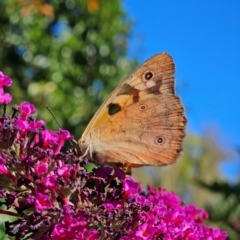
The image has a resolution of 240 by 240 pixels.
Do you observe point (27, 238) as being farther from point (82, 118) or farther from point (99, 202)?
point (82, 118)

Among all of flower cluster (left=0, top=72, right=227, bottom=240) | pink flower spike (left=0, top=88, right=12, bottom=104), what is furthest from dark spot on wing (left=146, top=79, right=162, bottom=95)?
pink flower spike (left=0, top=88, right=12, bottom=104)

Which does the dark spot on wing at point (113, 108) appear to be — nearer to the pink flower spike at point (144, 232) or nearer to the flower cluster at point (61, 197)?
the flower cluster at point (61, 197)

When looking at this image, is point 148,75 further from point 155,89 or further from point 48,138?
point 48,138

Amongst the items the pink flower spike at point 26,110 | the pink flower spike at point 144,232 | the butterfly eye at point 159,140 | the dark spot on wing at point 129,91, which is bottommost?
the pink flower spike at point 144,232

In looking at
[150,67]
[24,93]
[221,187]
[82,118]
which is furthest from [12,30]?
[150,67]

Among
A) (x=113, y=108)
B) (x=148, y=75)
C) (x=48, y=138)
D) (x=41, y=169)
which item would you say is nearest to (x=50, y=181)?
(x=41, y=169)

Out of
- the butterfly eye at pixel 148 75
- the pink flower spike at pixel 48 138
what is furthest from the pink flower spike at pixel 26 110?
the butterfly eye at pixel 148 75

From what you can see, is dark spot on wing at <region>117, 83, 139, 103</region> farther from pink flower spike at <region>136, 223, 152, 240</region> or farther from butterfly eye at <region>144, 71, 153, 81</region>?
pink flower spike at <region>136, 223, 152, 240</region>
